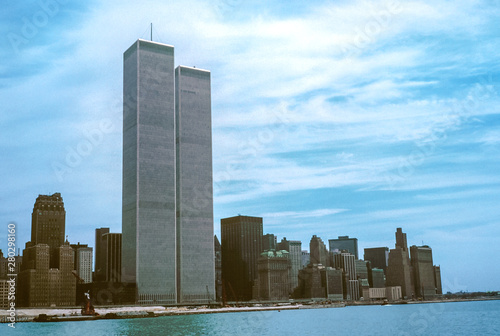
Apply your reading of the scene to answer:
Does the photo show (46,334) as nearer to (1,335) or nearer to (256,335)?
(1,335)

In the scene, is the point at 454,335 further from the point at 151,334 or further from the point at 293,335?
the point at 151,334

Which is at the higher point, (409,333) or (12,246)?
(12,246)

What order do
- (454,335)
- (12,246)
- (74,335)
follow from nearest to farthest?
(12,246)
(454,335)
(74,335)

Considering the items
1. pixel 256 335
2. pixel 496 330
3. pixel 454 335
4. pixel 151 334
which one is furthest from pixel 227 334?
pixel 496 330

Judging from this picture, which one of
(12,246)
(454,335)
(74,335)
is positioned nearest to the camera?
(12,246)

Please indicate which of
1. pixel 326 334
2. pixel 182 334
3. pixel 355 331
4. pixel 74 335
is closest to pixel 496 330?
pixel 355 331

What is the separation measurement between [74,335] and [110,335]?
1463 centimetres

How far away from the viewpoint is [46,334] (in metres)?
165

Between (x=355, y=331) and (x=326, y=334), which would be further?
(x=355, y=331)

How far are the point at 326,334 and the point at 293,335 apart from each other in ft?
33.3

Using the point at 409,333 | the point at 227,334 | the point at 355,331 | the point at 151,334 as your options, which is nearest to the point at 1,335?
the point at 151,334

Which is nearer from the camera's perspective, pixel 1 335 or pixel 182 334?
pixel 182 334

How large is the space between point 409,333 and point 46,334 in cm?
10030

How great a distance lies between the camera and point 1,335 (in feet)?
555
